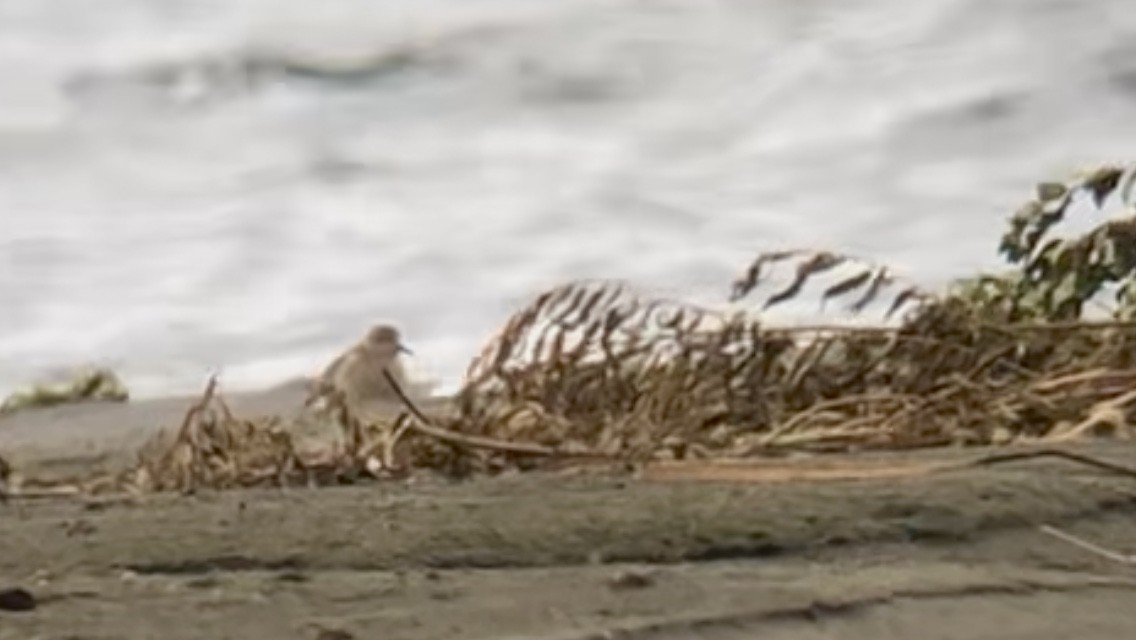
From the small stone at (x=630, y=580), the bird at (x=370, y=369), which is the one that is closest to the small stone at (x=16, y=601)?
the small stone at (x=630, y=580)

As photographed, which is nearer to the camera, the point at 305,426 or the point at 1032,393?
the point at 1032,393

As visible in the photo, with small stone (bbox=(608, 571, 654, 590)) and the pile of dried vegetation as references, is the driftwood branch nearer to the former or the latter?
the pile of dried vegetation

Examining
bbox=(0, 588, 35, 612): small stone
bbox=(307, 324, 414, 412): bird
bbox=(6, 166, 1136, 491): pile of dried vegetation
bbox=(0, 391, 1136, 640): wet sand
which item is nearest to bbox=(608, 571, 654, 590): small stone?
bbox=(0, 391, 1136, 640): wet sand

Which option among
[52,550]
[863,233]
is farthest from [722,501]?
[863,233]

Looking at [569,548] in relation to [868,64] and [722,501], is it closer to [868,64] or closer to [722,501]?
[722,501]

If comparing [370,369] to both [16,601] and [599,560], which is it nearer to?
[599,560]

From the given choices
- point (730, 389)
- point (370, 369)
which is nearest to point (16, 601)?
point (730, 389)

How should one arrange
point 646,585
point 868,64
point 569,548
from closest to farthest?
point 646,585 < point 569,548 < point 868,64
